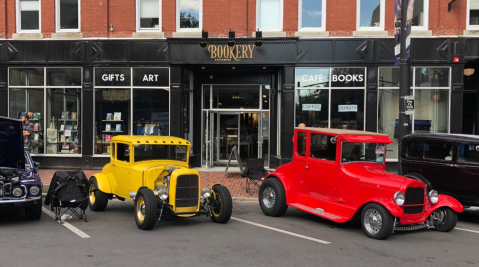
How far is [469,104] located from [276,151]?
8048 millimetres

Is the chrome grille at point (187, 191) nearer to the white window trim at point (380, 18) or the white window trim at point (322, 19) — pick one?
the white window trim at point (322, 19)

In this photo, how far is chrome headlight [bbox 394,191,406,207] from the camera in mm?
6652

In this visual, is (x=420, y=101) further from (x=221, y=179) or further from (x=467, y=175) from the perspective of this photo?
(x=221, y=179)

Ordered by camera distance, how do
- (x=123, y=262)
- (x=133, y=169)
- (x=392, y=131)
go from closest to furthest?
(x=123, y=262) → (x=133, y=169) → (x=392, y=131)

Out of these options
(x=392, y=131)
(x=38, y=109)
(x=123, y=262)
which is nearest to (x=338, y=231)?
(x=123, y=262)

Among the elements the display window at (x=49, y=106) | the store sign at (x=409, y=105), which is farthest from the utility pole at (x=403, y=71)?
the display window at (x=49, y=106)

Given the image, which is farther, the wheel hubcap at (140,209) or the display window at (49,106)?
the display window at (49,106)

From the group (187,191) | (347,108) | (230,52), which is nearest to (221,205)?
(187,191)

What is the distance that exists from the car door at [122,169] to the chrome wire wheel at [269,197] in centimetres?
285

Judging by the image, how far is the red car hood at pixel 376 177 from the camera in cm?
682

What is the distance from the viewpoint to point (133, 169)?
7.94 m

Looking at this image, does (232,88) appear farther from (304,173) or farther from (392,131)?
(304,173)

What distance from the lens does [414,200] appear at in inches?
274

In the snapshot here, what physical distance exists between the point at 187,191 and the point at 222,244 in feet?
4.49
